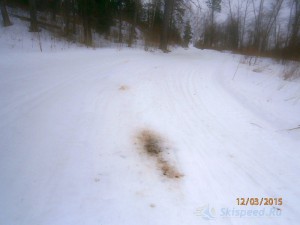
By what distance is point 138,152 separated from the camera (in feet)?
10.2

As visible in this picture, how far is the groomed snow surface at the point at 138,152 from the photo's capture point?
7.20 feet

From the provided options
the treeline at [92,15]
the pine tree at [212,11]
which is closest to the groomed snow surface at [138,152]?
the treeline at [92,15]

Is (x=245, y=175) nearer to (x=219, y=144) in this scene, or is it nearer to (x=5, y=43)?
(x=219, y=144)

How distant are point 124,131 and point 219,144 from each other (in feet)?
4.95

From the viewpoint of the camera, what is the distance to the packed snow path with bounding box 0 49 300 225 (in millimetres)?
2193

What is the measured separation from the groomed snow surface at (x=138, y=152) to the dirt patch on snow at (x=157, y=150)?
0.02 meters

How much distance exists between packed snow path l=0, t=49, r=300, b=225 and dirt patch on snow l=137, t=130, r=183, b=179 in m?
0.02

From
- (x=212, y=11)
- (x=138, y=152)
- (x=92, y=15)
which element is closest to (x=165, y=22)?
(x=92, y=15)
